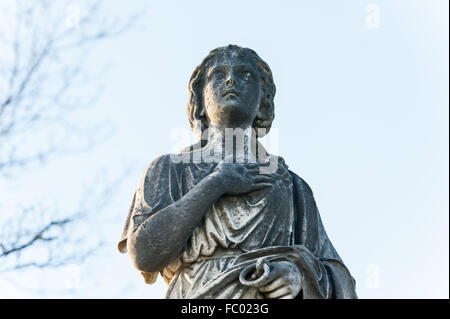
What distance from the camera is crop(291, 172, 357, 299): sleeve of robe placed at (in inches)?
309

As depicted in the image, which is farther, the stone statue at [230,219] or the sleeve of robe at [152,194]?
the sleeve of robe at [152,194]

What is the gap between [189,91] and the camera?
9.36 metres

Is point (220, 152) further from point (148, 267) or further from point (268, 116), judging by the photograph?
point (148, 267)

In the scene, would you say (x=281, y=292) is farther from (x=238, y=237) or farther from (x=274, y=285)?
(x=238, y=237)

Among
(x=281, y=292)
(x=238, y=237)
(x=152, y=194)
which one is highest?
(x=152, y=194)

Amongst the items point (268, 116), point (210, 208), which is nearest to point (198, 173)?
point (210, 208)

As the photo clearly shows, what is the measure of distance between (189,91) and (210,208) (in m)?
1.51

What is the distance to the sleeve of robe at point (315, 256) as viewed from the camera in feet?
25.7

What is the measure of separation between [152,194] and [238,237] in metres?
0.74

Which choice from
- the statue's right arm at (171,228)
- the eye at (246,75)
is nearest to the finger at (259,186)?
the statue's right arm at (171,228)

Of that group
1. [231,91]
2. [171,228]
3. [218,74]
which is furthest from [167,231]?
[218,74]

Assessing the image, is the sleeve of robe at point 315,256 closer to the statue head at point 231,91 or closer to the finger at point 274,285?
the finger at point 274,285

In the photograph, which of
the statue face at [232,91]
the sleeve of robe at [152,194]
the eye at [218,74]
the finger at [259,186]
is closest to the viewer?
the sleeve of robe at [152,194]

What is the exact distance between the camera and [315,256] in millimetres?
8172
